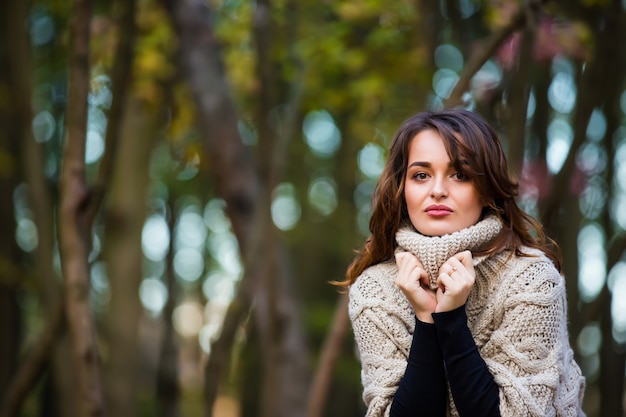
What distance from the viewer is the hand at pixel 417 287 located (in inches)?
95.3

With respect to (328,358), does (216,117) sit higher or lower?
higher

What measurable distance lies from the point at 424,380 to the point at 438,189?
54 cm

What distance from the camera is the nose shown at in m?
2.54

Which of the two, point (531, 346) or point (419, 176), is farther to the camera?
point (419, 176)

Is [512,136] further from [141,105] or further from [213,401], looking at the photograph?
[141,105]

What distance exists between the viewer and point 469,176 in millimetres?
2555

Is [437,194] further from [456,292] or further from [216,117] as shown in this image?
[216,117]

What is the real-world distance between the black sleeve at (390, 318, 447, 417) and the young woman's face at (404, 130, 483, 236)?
0.32 m

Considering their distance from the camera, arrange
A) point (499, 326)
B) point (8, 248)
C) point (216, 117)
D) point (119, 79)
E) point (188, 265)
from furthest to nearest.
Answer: point (188, 265) < point (8, 248) < point (216, 117) < point (119, 79) < point (499, 326)

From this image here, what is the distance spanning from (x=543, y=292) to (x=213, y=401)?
2.98m

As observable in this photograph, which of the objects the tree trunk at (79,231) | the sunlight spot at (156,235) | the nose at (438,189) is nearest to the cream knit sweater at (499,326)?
the nose at (438,189)

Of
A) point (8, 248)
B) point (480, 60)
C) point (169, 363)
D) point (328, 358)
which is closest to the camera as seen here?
point (480, 60)

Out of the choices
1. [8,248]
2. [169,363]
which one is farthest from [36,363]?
[169,363]

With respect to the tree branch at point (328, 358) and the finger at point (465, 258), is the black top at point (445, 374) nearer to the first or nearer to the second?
the finger at point (465, 258)
